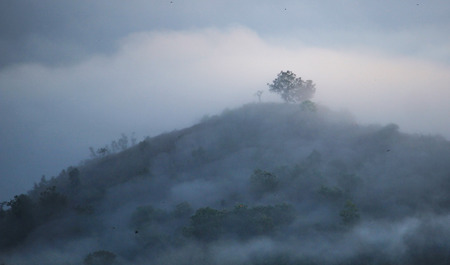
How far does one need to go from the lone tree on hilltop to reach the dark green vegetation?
12.1 m

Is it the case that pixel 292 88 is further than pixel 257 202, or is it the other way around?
pixel 292 88

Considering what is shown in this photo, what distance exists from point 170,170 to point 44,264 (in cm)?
5158

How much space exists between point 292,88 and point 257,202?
255ft

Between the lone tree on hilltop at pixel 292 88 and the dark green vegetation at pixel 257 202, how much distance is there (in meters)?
12.1

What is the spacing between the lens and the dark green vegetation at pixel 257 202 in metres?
71.5

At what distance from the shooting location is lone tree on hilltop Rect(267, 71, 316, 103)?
→ 152m

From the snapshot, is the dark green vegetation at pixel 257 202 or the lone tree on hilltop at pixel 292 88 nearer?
the dark green vegetation at pixel 257 202

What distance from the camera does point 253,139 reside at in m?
131

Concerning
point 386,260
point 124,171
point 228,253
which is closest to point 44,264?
point 228,253

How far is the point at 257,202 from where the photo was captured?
301ft

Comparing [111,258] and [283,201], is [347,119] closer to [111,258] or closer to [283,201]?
[283,201]

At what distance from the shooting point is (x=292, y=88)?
153375 millimetres

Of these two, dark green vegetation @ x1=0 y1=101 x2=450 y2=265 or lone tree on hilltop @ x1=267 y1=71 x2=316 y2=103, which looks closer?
dark green vegetation @ x1=0 y1=101 x2=450 y2=265

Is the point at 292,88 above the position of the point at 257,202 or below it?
above
